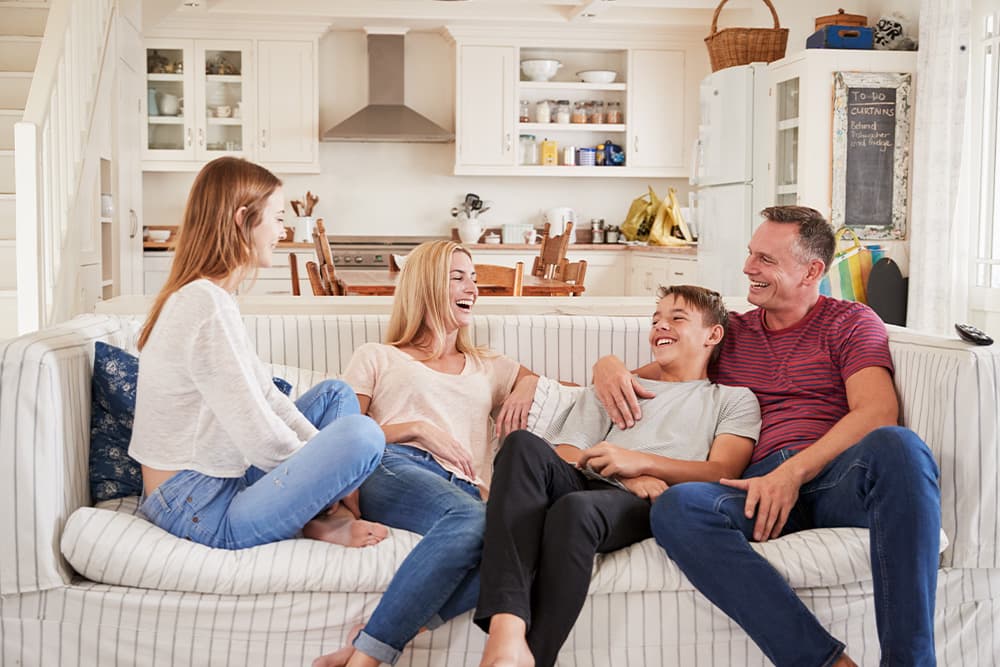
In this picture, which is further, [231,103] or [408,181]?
[408,181]

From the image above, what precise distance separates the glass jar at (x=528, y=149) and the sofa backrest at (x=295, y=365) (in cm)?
516

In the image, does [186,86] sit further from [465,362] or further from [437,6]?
[465,362]

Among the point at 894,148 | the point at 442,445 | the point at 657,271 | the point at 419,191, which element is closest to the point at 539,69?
the point at 419,191

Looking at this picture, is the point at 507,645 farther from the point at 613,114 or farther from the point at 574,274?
the point at 613,114

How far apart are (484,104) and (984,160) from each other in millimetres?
3709

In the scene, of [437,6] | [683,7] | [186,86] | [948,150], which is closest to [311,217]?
[186,86]

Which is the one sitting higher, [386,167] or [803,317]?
[386,167]

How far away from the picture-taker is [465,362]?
2.56 m

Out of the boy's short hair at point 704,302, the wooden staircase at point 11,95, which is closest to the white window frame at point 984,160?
the boy's short hair at point 704,302

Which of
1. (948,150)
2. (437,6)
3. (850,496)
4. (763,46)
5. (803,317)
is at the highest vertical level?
(437,6)

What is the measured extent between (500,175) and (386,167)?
850 mm

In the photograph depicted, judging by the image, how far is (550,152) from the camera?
25.4 feet

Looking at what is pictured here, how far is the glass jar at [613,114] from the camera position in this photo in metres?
7.83

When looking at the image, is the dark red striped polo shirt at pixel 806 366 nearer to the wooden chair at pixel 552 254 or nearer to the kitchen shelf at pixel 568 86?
the wooden chair at pixel 552 254
